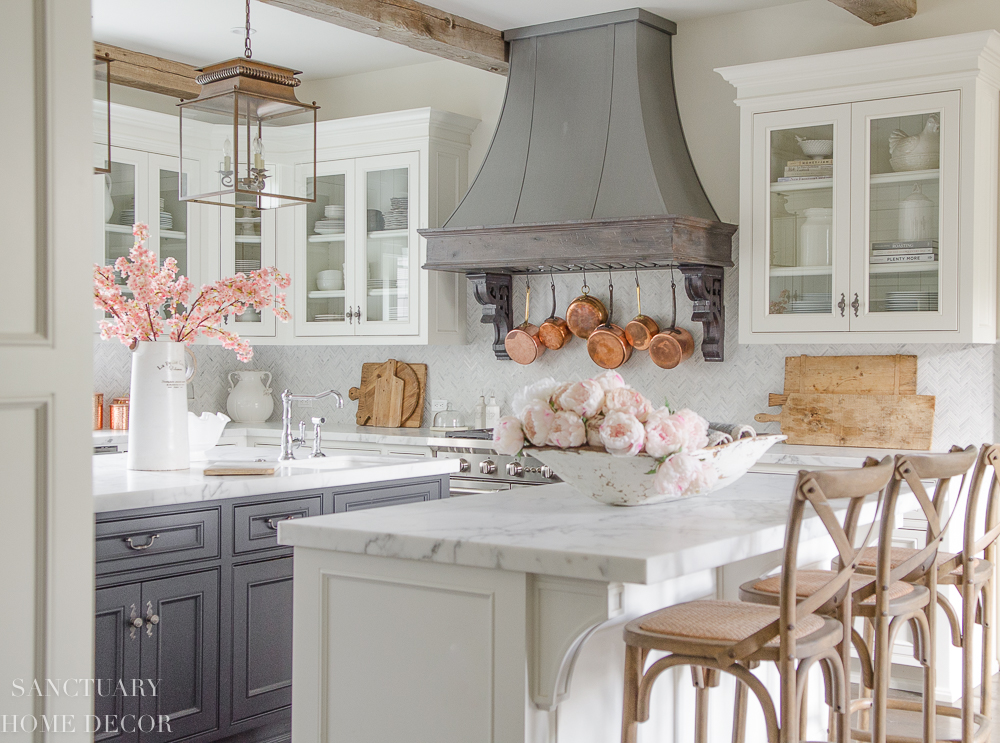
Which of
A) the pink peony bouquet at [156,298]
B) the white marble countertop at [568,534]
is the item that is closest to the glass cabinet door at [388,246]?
the pink peony bouquet at [156,298]

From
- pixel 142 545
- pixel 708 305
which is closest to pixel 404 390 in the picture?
pixel 708 305

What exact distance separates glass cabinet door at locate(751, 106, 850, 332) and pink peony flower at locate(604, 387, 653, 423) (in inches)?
84.0

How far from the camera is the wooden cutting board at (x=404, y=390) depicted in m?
5.75

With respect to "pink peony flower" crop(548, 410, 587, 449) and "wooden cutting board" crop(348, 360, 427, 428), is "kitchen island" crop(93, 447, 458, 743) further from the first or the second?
"wooden cutting board" crop(348, 360, 427, 428)

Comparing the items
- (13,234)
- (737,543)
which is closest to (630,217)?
(737,543)

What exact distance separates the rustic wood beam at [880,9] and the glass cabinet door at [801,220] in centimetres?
39

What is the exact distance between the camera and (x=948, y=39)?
12.8 feet

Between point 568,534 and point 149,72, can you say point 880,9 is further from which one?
point 149,72

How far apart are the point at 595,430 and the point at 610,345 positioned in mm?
2671

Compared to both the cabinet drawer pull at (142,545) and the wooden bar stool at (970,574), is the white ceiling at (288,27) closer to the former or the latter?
the cabinet drawer pull at (142,545)

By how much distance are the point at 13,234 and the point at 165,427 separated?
4.98ft

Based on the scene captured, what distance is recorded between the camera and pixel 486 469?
487 cm

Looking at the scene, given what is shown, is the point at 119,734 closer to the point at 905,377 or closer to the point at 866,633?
the point at 866,633

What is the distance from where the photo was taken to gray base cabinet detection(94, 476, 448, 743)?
2.90m
